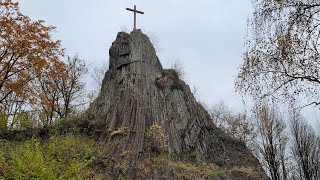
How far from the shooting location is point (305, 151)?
27891mm

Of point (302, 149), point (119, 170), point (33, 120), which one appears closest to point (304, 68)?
point (119, 170)

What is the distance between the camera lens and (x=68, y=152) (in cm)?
1648

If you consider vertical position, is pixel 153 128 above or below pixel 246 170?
above

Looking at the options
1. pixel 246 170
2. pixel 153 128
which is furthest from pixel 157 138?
pixel 246 170

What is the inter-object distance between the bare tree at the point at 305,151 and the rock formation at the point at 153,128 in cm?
695

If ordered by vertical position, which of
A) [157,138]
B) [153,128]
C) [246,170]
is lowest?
[246,170]

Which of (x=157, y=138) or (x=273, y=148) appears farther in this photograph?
(x=273, y=148)

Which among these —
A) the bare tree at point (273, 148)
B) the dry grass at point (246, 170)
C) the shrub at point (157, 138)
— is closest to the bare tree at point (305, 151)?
the bare tree at point (273, 148)

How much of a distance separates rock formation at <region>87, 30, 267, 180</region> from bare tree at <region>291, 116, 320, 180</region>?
6949 mm

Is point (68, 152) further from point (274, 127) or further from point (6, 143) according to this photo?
point (274, 127)

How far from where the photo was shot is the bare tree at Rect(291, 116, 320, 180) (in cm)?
2755

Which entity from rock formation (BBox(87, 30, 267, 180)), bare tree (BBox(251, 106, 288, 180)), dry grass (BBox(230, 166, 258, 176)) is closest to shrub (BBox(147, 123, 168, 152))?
rock formation (BBox(87, 30, 267, 180))

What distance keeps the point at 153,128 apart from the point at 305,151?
45.3 feet

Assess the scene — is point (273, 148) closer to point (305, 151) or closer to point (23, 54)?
point (305, 151)
